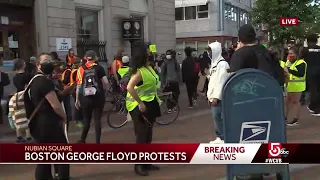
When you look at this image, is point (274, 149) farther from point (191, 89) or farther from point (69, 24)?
point (69, 24)

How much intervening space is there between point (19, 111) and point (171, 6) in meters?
17.2

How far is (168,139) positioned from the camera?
28.0ft

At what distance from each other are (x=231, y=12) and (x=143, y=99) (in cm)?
4025

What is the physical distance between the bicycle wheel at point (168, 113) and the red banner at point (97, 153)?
19.1 ft

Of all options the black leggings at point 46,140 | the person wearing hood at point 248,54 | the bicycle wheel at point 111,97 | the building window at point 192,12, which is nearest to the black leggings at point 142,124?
the black leggings at point 46,140

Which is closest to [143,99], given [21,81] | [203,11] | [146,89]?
[146,89]

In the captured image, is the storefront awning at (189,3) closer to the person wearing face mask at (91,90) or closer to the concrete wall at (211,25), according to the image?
the concrete wall at (211,25)

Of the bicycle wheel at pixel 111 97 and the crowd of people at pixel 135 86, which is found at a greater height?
the crowd of people at pixel 135 86

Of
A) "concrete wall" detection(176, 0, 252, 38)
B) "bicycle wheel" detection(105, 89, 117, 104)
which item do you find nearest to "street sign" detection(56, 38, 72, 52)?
"bicycle wheel" detection(105, 89, 117, 104)

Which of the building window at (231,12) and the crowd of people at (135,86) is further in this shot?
the building window at (231,12)

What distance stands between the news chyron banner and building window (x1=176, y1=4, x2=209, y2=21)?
1519 inches

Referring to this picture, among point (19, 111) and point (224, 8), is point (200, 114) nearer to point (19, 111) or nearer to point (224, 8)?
point (19, 111)

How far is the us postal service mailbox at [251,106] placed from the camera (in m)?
4.64

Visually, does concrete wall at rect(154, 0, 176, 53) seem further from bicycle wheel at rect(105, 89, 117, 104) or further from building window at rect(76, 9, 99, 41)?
bicycle wheel at rect(105, 89, 117, 104)
